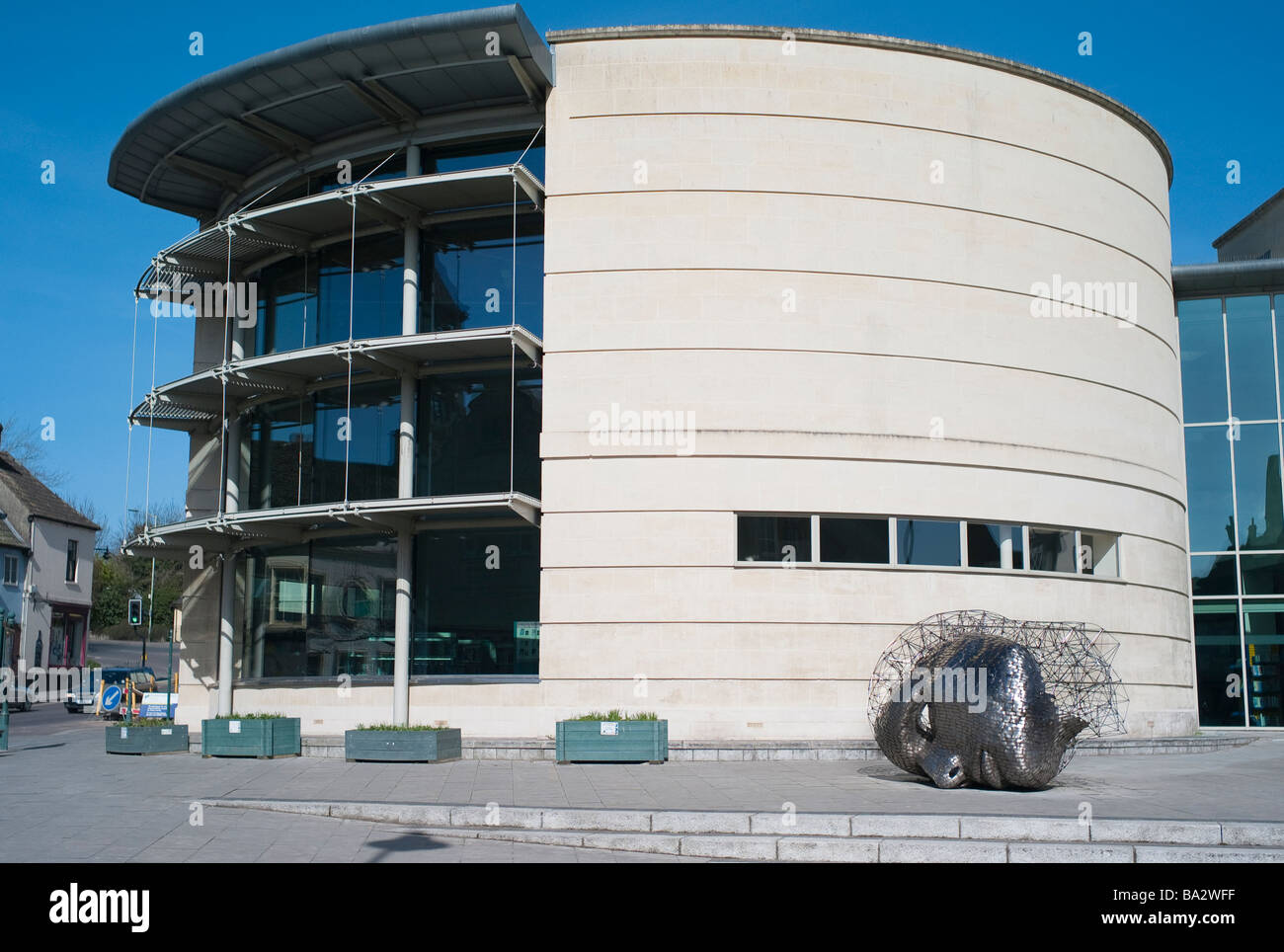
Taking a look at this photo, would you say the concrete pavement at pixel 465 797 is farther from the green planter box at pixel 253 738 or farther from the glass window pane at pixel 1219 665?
the glass window pane at pixel 1219 665

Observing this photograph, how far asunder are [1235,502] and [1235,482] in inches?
19.6

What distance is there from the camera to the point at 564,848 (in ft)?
40.0

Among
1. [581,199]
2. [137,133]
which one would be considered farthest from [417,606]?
[137,133]

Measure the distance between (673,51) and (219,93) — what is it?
971cm

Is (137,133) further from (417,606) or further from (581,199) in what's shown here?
(417,606)

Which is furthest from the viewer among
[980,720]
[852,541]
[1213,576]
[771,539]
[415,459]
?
[1213,576]

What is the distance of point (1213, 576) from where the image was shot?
95.9ft

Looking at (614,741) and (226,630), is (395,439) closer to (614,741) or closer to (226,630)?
(226,630)

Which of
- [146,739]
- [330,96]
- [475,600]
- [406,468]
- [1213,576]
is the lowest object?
[146,739]

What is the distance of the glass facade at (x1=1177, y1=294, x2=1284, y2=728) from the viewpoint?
28.9 meters

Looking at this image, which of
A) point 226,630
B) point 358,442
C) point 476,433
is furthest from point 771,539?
point 226,630

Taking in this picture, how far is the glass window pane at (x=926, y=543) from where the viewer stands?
22797 millimetres

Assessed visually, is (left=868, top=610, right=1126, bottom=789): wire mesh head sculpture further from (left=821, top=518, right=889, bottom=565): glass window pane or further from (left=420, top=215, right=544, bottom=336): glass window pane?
(left=420, top=215, right=544, bottom=336): glass window pane
